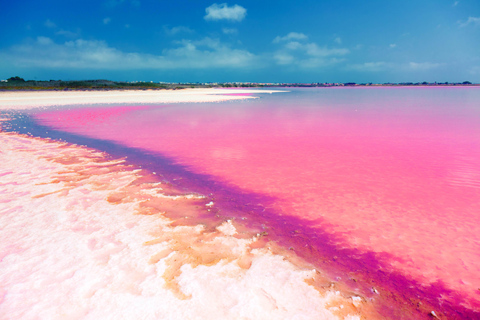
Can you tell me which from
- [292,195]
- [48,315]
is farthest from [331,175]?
[48,315]

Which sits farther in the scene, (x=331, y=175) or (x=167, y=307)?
(x=331, y=175)

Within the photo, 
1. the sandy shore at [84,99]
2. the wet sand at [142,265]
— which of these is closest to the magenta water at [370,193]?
the wet sand at [142,265]

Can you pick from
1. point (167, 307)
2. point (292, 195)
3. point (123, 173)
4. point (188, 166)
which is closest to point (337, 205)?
point (292, 195)

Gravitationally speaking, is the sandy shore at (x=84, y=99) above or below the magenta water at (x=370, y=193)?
below

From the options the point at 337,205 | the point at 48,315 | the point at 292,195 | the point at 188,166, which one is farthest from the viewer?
the point at 188,166

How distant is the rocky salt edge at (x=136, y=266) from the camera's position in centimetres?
259

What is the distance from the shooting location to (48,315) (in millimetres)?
2496

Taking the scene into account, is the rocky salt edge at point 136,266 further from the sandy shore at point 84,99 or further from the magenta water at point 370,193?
the sandy shore at point 84,99

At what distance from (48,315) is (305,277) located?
2.43 meters

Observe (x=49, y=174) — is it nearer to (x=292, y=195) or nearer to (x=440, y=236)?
(x=292, y=195)

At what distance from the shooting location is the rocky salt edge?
2.59 m

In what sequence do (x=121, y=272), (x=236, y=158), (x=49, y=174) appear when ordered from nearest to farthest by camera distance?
(x=121, y=272) → (x=49, y=174) → (x=236, y=158)

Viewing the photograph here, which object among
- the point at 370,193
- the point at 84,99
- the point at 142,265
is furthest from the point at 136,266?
the point at 84,99

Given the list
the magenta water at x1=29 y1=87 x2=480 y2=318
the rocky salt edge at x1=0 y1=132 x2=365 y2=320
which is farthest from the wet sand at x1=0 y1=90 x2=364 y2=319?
the magenta water at x1=29 y1=87 x2=480 y2=318
